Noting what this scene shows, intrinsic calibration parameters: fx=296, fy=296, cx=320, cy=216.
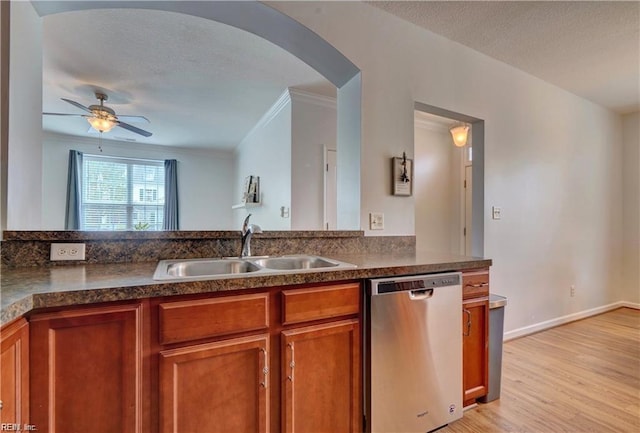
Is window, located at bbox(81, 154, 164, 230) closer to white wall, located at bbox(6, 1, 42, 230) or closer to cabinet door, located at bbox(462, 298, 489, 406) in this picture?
white wall, located at bbox(6, 1, 42, 230)

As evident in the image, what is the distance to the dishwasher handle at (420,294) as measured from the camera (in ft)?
4.75

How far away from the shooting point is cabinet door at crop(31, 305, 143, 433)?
0.87 metres

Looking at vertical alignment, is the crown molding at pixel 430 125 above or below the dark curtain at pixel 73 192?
above

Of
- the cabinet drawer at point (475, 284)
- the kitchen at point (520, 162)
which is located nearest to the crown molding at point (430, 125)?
the kitchen at point (520, 162)

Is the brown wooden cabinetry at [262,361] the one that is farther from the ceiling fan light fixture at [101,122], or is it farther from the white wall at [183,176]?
the white wall at [183,176]

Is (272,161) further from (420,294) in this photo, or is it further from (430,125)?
(420,294)

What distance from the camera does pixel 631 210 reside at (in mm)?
3834

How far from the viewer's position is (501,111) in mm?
2725

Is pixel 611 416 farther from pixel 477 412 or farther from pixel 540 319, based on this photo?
pixel 540 319

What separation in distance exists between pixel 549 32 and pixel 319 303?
2696 mm

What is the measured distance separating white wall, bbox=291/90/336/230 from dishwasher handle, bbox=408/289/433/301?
1927mm

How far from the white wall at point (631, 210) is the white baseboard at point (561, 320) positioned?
143mm

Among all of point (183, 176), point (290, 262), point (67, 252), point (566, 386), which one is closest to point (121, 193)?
point (183, 176)

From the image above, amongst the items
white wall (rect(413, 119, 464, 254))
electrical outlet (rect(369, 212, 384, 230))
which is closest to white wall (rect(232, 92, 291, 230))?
electrical outlet (rect(369, 212, 384, 230))
